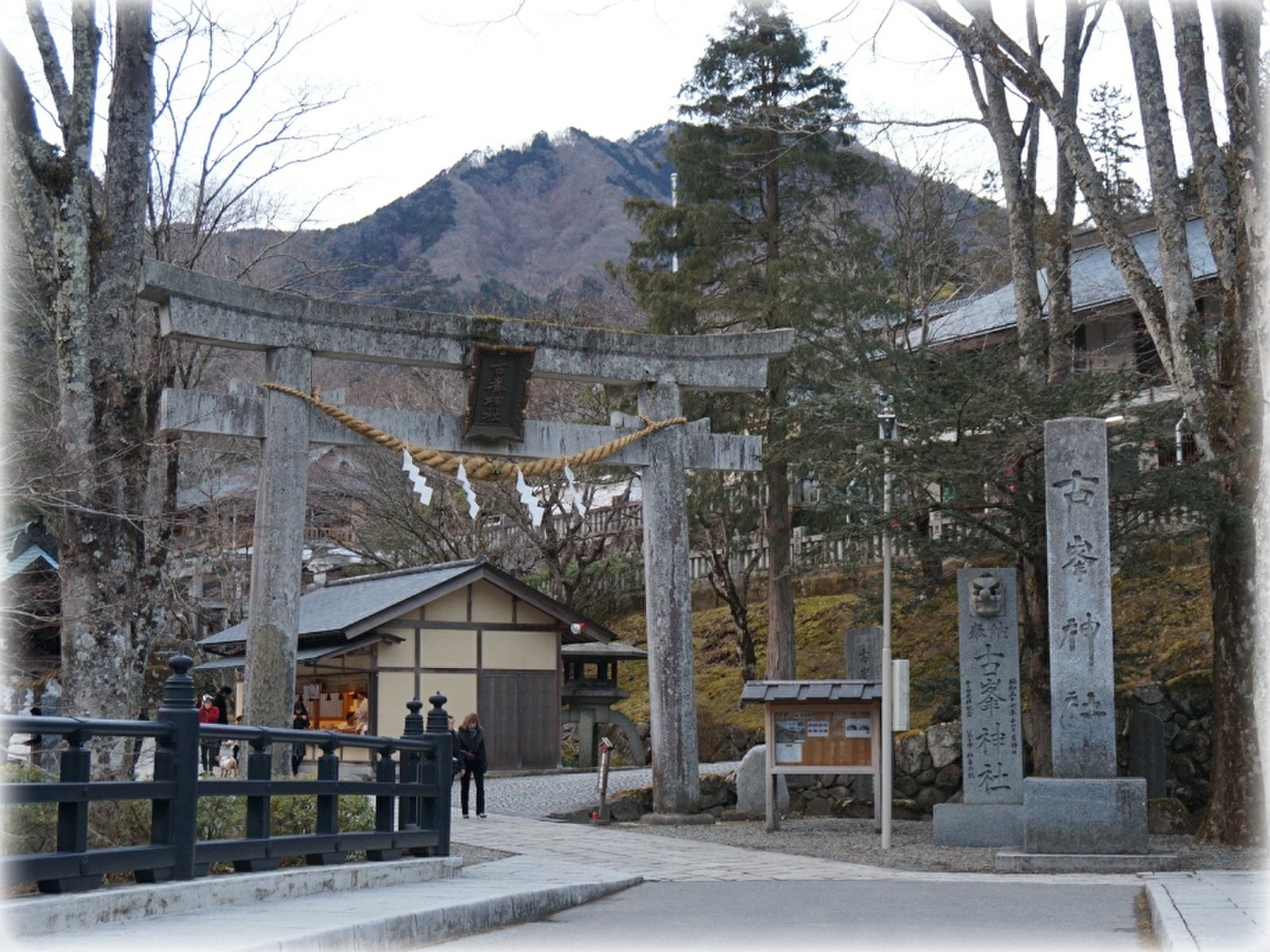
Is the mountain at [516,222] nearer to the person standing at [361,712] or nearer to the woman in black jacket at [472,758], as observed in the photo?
the person standing at [361,712]

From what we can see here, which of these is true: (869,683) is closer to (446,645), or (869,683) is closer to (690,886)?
(690,886)

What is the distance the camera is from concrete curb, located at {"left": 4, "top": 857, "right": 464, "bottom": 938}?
655cm

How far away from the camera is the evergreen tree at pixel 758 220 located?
2461cm

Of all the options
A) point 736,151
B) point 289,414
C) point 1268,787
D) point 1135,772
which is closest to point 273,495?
point 289,414

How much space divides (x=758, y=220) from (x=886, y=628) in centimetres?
1223

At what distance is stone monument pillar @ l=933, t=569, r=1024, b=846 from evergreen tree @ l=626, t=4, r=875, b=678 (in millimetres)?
8598

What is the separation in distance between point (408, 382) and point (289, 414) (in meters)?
18.2

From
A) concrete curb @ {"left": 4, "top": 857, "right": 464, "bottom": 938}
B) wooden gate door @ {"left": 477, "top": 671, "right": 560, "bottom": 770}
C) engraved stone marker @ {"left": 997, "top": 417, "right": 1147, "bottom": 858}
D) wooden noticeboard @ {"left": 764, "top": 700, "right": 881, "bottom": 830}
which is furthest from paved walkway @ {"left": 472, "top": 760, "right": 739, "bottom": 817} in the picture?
concrete curb @ {"left": 4, "top": 857, "right": 464, "bottom": 938}

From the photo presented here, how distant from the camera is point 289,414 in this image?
14.9m

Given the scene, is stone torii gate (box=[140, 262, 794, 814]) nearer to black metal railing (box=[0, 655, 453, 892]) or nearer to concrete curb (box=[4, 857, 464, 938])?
black metal railing (box=[0, 655, 453, 892])

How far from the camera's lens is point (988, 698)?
15930 millimetres

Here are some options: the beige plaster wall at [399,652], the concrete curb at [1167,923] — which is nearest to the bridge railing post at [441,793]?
the concrete curb at [1167,923]

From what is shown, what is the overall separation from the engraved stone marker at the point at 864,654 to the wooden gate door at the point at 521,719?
31.9ft

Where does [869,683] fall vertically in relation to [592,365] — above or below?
below
